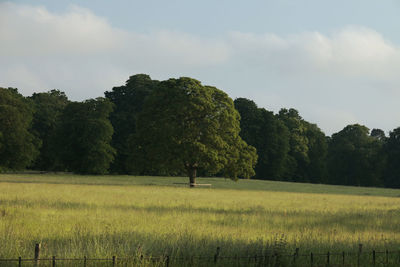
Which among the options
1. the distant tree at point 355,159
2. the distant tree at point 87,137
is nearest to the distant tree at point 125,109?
the distant tree at point 87,137

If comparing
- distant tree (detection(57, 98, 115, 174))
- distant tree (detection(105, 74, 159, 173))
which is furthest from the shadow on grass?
distant tree (detection(105, 74, 159, 173))

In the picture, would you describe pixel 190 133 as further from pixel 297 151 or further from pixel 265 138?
pixel 297 151

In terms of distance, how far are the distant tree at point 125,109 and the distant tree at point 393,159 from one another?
45.9 m

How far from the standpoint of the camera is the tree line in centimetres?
5203

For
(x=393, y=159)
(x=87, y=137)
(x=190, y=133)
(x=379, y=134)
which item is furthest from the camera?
(x=379, y=134)

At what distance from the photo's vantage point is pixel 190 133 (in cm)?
5112

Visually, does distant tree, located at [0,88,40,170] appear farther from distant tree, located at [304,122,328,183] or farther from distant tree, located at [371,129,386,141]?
distant tree, located at [371,129,386,141]

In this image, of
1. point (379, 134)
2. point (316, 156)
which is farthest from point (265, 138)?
point (379, 134)

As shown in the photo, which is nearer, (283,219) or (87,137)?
(283,219)

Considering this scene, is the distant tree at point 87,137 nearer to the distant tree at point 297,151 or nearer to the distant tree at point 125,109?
the distant tree at point 125,109

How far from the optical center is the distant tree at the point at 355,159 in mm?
96875

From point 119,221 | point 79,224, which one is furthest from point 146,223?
point 79,224

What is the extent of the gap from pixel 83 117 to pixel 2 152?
16905mm

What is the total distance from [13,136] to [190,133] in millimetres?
28628
